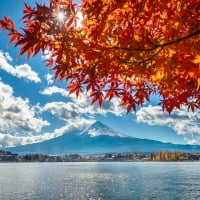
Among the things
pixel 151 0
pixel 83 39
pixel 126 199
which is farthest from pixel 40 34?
pixel 126 199

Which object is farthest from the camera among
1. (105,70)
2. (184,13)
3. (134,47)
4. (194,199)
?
(194,199)

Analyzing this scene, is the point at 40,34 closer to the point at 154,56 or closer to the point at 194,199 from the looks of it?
the point at 154,56

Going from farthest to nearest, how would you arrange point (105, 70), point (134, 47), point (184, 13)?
point (105, 70) < point (134, 47) < point (184, 13)

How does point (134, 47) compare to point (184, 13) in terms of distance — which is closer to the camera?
point (184, 13)

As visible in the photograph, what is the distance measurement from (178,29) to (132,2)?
2.15 ft

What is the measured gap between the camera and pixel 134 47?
473 centimetres

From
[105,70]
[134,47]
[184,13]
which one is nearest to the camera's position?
[184,13]

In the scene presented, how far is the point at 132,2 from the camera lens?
4.65 meters

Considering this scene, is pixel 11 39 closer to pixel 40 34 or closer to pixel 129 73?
pixel 40 34

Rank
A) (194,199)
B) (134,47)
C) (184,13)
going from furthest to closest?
(194,199) → (134,47) → (184,13)

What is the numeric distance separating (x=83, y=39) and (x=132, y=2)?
0.82 metres

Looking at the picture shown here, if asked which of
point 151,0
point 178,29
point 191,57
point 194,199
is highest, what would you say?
point 151,0

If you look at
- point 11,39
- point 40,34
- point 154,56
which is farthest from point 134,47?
point 11,39

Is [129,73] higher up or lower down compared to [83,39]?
lower down
